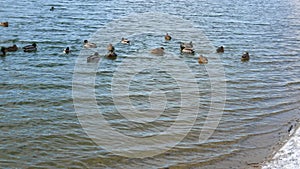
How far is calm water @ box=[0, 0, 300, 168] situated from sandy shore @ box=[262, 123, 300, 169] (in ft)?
2.14

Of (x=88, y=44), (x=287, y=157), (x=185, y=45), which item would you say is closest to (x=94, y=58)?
(x=88, y=44)

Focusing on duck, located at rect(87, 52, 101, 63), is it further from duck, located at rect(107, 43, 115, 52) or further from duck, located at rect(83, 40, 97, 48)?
duck, located at rect(83, 40, 97, 48)

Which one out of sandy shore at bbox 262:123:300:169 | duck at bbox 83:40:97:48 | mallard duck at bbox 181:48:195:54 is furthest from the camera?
mallard duck at bbox 181:48:195:54

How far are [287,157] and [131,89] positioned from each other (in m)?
7.41

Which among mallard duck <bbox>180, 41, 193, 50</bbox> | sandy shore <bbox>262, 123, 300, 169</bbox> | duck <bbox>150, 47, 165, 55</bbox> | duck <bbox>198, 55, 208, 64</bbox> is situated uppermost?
mallard duck <bbox>180, 41, 193, 50</bbox>

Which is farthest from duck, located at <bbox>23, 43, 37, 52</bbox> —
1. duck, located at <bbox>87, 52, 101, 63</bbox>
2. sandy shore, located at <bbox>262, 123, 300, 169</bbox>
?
sandy shore, located at <bbox>262, 123, 300, 169</bbox>

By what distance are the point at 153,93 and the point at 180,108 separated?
1668mm

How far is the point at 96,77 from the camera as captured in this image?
17781 millimetres

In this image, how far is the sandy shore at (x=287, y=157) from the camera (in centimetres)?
989

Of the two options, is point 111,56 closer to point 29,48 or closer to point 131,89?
point 29,48

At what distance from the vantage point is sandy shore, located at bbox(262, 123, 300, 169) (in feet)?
32.4

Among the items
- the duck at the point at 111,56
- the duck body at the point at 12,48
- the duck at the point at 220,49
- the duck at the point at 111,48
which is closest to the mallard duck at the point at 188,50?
the duck at the point at 220,49

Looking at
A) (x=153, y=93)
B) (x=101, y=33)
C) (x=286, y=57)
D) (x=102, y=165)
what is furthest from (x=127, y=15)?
(x=102, y=165)

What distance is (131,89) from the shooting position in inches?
648
